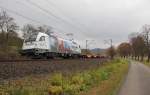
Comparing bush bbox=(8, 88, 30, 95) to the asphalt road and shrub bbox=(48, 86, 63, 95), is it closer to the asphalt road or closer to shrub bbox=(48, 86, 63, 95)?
shrub bbox=(48, 86, 63, 95)

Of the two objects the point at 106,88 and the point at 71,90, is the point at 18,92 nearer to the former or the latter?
the point at 71,90

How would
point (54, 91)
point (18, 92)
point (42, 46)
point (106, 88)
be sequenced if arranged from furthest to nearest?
point (42, 46), point (106, 88), point (54, 91), point (18, 92)

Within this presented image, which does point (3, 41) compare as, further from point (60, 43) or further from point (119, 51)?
point (119, 51)

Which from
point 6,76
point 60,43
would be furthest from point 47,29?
point 6,76

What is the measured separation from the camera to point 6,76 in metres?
17.6

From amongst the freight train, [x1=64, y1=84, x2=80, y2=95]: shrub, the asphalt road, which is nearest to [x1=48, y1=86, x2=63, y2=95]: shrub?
[x1=64, y1=84, x2=80, y2=95]: shrub

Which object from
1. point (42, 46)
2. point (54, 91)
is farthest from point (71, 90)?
point (42, 46)

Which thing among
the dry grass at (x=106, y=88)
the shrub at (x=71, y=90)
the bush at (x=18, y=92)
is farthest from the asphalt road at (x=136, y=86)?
the bush at (x=18, y=92)

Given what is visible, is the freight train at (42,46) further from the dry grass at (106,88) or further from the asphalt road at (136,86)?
the dry grass at (106,88)

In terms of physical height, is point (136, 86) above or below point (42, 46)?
below

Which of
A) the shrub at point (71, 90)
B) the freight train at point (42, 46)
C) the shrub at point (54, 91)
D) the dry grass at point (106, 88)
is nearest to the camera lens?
the shrub at point (54, 91)

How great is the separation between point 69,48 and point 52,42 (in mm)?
11563

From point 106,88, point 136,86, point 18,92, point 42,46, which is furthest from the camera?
point 42,46

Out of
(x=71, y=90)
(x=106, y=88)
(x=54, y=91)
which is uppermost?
(x=54, y=91)
